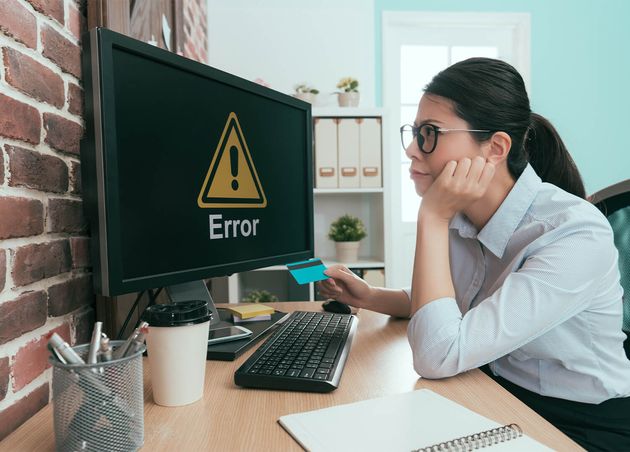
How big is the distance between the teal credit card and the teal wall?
2282 millimetres

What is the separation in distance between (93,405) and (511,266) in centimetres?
71

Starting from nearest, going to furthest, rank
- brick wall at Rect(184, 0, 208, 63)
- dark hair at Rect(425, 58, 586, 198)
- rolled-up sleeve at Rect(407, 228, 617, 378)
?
rolled-up sleeve at Rect(407, 228, 617, 378)
dark hair at Rect(425, 58, 586, 198)
brick wall at Rect(184, 0, 208, 63)

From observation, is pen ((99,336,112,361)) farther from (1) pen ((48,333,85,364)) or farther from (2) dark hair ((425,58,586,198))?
(2) dark hair ((425,58,586,198))

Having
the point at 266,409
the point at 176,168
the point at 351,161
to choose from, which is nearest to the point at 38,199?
the point at 176,168

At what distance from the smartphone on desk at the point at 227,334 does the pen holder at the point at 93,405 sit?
1.21 feet

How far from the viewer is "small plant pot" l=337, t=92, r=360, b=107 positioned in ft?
8.13

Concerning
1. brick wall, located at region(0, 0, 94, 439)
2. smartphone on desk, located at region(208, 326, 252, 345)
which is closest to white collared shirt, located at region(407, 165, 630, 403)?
smartphone on desk, located at region(208, 326, 252, 345)

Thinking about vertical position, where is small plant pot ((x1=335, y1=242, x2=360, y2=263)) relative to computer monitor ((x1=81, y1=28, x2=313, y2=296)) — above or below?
below

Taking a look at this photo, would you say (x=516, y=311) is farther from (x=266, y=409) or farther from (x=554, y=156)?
(x=554, y=156)

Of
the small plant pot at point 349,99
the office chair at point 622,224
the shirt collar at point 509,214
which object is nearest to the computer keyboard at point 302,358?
the shirt collar at point 509,214

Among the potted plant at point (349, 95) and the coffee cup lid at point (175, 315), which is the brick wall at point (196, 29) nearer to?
the potted plant at point (349, 95)

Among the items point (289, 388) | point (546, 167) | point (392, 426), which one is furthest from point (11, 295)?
point (546, 167)

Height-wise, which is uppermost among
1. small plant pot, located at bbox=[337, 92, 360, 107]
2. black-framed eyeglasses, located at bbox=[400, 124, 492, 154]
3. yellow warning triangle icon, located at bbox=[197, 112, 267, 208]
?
small plant pot, located at bbox=[337, 92, 360, 107]

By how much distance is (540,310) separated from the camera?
30.1 inches
